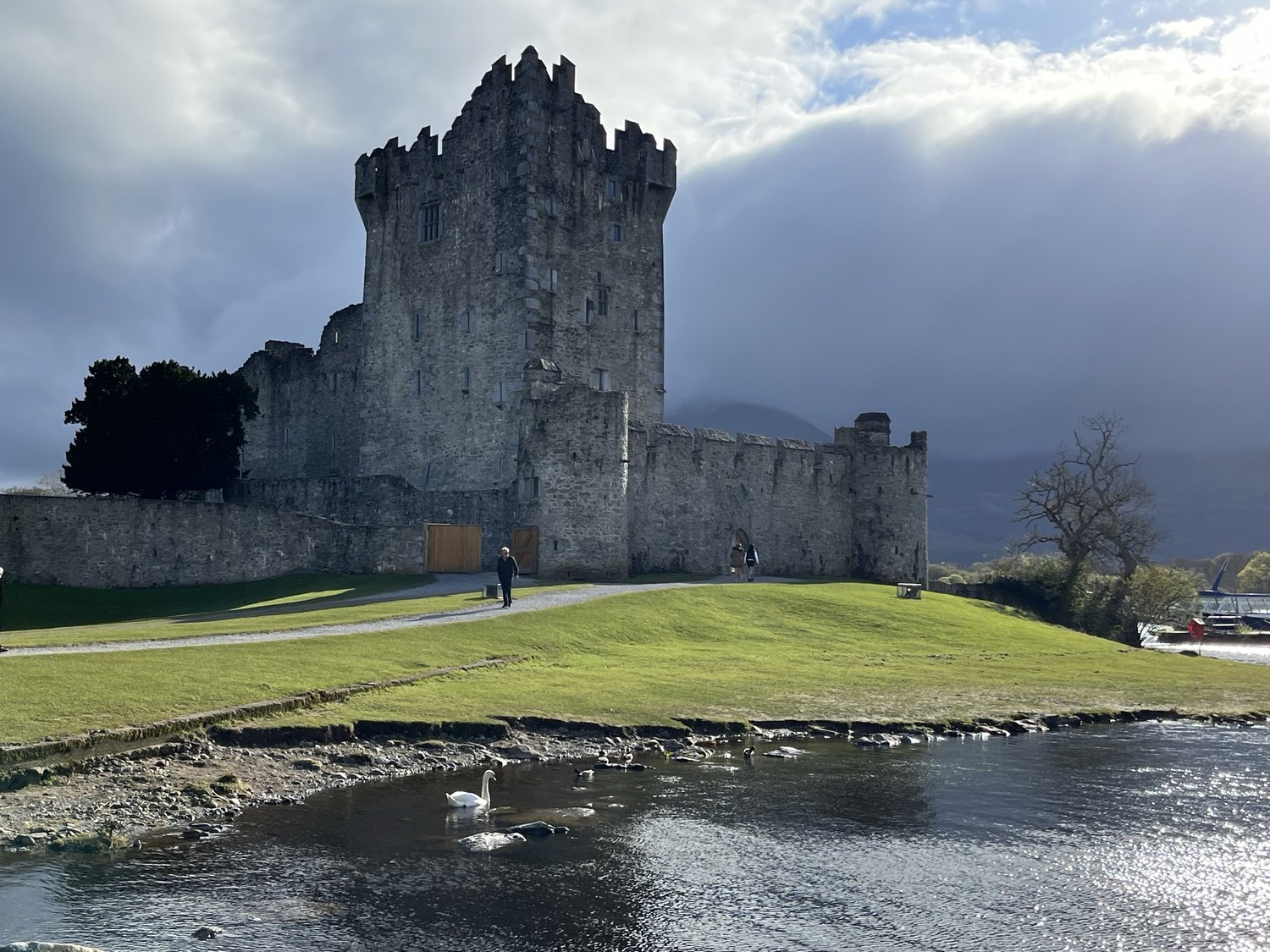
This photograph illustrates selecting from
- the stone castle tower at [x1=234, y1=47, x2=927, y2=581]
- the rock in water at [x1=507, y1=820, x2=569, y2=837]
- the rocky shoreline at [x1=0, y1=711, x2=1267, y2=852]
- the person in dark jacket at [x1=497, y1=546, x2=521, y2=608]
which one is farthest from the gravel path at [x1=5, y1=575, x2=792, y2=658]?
the rock in water at [x1=507, y1=820, x2=569, y2=837]

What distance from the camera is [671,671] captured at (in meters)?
28.1

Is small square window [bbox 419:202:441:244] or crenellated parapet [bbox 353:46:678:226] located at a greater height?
crenellated parapet [bbox 353:46:678:226]

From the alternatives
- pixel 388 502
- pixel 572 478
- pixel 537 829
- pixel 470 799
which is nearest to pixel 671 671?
pixel 470 799

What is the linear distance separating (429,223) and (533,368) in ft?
37.9

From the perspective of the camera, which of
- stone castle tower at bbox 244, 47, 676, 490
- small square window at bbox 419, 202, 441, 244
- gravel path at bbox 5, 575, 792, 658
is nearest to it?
gravel path at bbox 5, 575, 792, 658

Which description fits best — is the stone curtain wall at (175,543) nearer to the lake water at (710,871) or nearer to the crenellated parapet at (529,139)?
the crenellated parapet at (529,139)

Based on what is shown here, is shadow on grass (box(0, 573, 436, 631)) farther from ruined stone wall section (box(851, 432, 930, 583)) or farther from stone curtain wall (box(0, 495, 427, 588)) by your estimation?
ruined stone wall section (box(851, 432, 930, 583))

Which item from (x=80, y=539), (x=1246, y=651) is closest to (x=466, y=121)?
(x=80, y=539)

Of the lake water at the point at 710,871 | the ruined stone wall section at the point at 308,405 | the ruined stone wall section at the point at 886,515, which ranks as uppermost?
the ruined stone wall section at the point at 308,405

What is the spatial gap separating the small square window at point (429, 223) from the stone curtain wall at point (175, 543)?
16789 millimetres

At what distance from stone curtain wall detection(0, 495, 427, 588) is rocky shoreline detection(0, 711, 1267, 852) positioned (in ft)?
82.6

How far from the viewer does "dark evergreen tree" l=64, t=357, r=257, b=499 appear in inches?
1927

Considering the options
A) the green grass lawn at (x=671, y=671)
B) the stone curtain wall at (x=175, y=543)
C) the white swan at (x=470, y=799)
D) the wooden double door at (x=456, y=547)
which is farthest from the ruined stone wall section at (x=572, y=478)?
the white swan at (x=470, y=799)

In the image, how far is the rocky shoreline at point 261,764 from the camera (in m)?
14.9
